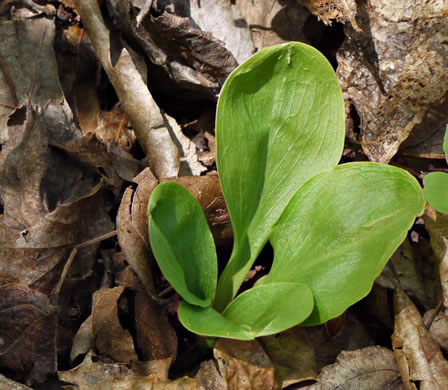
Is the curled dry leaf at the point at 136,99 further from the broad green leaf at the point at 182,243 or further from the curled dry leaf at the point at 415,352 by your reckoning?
the curled dry leaf at the point at 415,352

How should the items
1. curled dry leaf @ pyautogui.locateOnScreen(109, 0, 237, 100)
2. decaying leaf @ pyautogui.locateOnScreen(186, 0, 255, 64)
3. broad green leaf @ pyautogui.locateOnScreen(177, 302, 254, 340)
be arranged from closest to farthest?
broad green leaf @ pyautogui.locateOnScreen(177, 302, 254, 340), curled dry leaf @ pyautogui.locateOnScreen(109, 0, 237, 100), decaying leaf @ pyautogui.locateOnScreen(186, 0, 255, 64)

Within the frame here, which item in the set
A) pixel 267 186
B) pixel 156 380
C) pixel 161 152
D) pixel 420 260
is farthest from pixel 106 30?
pixel 420 260

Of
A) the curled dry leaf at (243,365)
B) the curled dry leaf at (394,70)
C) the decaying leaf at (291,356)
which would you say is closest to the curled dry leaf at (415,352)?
the decaying leaf at (291,356)

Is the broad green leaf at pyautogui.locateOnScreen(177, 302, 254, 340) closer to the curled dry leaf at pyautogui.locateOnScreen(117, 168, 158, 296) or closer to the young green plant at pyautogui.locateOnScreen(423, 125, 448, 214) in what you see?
the curled dry leaf at pyautogui.locateOnScreen(117, 168, 158, 296)

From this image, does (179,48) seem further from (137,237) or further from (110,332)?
(110,332)

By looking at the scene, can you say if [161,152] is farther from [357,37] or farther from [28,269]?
[357,37]

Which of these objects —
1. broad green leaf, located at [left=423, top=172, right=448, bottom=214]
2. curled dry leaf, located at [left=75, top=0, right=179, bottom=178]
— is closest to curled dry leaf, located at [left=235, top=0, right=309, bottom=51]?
curled dry leaf, located at [left=75, top=0, right=179, bottom=178]
